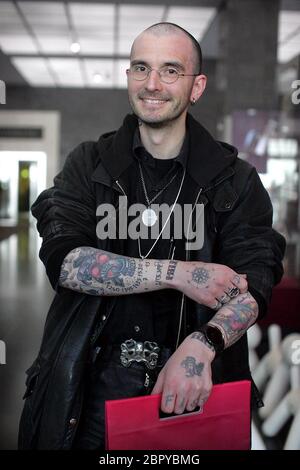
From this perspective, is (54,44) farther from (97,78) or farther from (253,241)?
(253,241)

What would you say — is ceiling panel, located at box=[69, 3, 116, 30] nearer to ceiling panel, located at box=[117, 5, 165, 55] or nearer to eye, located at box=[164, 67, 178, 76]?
ceiling panel, located at box=[117, 5, 165, 55]

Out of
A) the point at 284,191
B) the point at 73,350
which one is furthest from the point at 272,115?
the point at 73,350

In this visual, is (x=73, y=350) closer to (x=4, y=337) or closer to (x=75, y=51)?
(x=4, y=337)

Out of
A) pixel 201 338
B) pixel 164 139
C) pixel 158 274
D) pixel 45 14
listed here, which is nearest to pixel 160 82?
pixel 164 139

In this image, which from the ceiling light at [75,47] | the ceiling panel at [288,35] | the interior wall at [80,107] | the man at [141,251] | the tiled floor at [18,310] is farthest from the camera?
the ceiling panel at [288,35]

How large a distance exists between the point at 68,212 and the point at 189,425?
462mm

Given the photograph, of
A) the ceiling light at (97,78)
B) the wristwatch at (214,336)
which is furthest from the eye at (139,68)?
the ceiling light at (97,78)

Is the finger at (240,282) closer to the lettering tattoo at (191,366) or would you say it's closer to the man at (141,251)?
the man at (141,251)

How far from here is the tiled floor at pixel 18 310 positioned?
191 centimetres

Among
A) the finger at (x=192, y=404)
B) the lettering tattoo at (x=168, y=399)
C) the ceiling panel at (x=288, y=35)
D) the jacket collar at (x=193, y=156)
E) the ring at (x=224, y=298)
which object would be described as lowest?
the finger at (x=192, y=404)

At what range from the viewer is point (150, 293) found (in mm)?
1198

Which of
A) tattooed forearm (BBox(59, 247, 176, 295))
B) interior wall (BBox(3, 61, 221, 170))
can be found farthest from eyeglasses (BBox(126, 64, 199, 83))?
interior wall (BBox(3, 61, 221, 170))

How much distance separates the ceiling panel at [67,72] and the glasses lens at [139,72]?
763mm

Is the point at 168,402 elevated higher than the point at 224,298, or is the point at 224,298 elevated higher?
the point at 224,298
